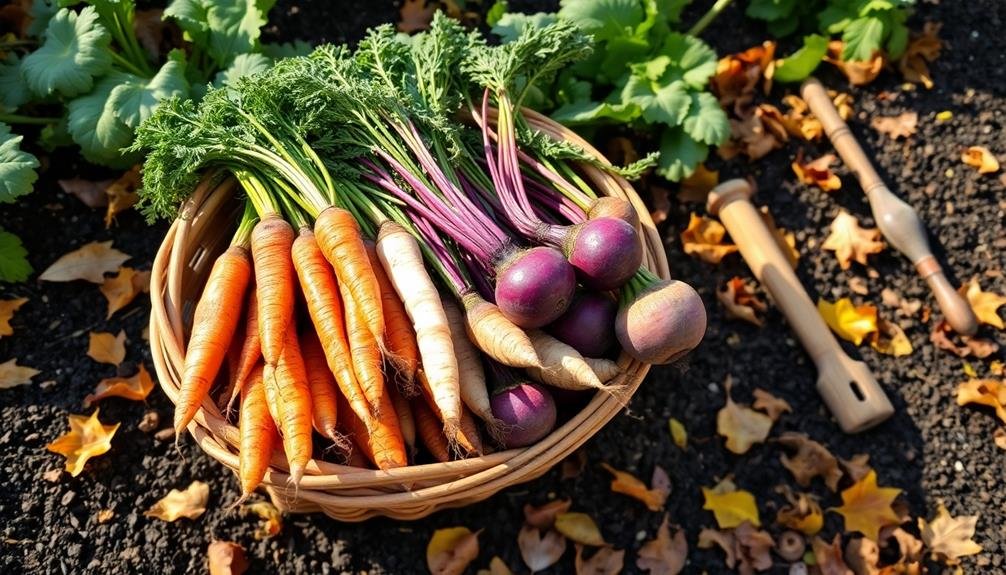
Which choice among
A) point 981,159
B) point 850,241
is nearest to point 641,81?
point 850,241

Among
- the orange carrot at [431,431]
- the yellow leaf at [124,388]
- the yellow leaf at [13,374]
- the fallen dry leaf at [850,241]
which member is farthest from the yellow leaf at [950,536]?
the yellow leaf at [13,374]

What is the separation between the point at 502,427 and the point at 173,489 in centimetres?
104

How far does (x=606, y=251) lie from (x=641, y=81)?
1.10 metres

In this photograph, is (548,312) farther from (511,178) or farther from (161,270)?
(161,270)

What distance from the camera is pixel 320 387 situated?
1820 millimetres

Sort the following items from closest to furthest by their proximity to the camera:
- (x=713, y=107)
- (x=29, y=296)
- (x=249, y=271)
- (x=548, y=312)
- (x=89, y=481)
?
(x=548, y=312), (x=249, y=271), (x=89, y=481), (x=29, y=296), (x=713, y=107)

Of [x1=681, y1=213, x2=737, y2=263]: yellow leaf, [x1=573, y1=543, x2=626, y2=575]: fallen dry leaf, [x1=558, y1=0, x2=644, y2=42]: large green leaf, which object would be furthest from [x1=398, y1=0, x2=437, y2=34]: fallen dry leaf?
[x1=573, y1=543, x2=626, y2=575]: fallen dry leaf

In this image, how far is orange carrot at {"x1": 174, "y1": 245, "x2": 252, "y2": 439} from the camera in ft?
5.42

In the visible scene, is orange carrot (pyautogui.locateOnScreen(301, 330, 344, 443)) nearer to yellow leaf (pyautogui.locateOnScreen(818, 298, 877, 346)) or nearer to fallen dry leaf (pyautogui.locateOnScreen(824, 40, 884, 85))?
yellow leaf (pyautogui.locateOnScreen(818, 298, 877, 346))

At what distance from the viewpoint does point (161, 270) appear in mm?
1867

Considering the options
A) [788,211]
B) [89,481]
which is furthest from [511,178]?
[89,481]

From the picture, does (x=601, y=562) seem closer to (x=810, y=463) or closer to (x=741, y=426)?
(x=741, y=426)

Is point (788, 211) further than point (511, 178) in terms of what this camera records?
Yes

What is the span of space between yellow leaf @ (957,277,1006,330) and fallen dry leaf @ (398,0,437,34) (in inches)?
84.8
